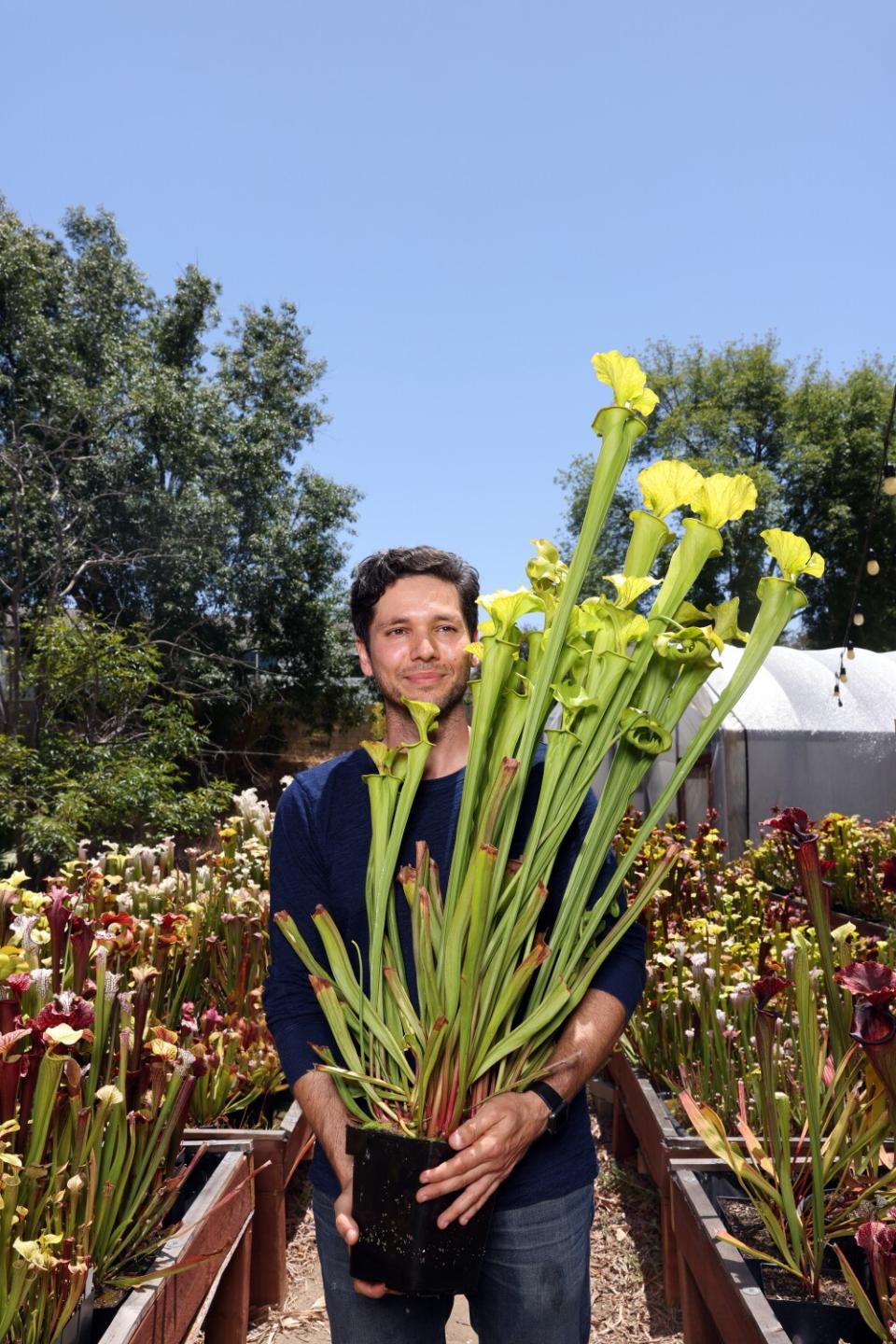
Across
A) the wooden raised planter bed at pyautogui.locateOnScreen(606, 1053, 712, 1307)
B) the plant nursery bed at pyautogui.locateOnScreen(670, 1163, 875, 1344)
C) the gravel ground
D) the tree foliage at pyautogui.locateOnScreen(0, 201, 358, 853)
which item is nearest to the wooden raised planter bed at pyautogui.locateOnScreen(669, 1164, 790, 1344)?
the plant nursery bed at pyautogui.locateOnScreen(670, 1163, 875, 1344)

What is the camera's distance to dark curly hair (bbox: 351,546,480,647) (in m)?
1.74

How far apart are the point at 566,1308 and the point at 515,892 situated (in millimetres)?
725

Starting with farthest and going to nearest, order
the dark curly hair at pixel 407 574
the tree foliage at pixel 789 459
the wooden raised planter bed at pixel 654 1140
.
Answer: the tree foliage at pixel 789 459 < the wooden raised planter bed at pixel 654 1140 < the dark curly hair at pixel 407 574

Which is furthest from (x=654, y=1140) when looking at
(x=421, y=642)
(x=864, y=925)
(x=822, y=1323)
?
(x=864, y=925)

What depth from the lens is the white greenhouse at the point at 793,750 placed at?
34.0ft

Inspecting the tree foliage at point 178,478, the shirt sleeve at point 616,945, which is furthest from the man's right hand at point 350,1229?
the tree foliage at point 178,478

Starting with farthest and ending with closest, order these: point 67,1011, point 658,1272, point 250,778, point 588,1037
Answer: point 250,778 → point 658,1272 → point 67,1011 → point 588,1037

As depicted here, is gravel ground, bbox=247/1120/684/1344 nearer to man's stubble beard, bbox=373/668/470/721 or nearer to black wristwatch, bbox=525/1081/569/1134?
black wristwatch, bbox=525/1081/569/1134

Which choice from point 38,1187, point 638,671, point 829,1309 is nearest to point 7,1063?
point 38,1187

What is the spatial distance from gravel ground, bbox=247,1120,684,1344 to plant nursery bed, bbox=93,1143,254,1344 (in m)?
0.34

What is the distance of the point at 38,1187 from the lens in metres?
2.03

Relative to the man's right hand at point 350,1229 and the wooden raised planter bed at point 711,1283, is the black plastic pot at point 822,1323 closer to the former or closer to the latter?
the wooden raised planter bed at point 711,1283

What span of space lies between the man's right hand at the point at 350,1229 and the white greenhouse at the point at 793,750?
8996mm

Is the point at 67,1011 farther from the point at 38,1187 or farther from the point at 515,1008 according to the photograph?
the point at 515,1008
